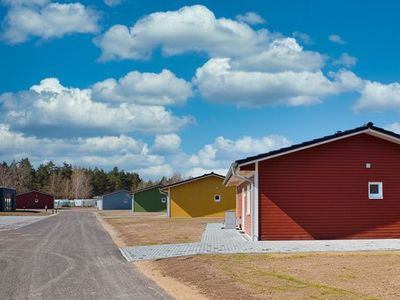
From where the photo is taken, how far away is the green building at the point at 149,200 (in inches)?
2884

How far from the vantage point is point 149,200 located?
2904 inches

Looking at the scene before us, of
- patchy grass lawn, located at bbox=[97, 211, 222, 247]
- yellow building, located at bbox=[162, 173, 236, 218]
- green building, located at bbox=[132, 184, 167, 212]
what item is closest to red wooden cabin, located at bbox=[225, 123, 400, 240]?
patchy grass lawn, located at bbox=[97, 211, 222, 247]

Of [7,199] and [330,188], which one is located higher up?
[330,188]

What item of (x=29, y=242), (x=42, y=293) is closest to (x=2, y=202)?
(x=29, y=242)

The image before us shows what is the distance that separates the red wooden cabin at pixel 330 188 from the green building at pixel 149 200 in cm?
5271

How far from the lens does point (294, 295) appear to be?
9.64 meters

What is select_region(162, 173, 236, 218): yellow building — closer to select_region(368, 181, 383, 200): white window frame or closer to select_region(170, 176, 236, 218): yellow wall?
select_region(170, 176, 236, 218): yellow wall

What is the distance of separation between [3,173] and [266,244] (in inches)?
5121

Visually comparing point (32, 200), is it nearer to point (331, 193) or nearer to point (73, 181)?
point (73, 181)

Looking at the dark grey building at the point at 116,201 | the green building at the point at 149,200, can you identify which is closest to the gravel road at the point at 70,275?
the green building at the point at 149,200

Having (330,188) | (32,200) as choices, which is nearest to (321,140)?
(330,188)

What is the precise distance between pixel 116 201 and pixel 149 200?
1041 inches

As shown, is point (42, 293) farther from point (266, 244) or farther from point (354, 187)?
point (354, 187)

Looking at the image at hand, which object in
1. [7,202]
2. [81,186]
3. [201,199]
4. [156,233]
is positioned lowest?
[156,233]
